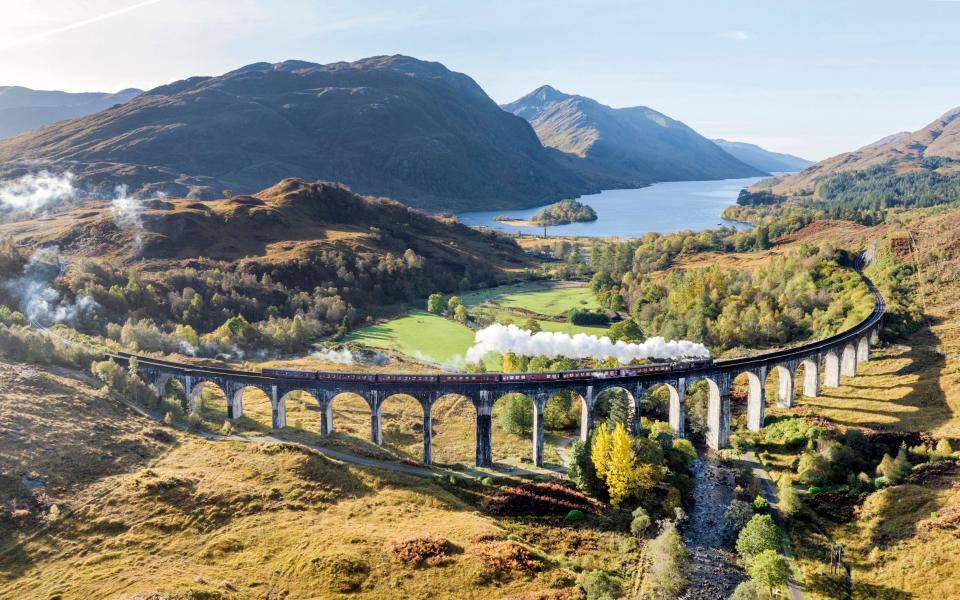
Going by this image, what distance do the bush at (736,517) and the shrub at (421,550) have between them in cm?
2562

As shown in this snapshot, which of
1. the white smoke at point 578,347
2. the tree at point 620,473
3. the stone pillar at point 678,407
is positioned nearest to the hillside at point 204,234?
the white smoke at point 578,347

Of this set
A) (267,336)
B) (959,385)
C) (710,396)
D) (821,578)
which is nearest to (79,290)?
(267,336)

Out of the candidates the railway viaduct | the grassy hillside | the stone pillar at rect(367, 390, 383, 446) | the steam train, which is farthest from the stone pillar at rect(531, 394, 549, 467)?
the stone pillar at rect(367, 390, 383, 446)

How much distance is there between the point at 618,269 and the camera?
17225cm

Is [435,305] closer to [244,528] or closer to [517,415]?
[517,415]

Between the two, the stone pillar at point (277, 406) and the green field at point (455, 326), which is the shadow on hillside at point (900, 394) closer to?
the green field at point (455, 326)

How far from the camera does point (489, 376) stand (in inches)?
2557

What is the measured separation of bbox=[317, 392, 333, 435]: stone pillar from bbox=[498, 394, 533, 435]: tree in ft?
71.4

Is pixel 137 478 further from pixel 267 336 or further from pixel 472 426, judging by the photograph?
pixel 267 336

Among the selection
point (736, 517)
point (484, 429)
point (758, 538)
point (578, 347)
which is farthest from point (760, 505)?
point (578, 347)

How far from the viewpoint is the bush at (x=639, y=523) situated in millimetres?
52438

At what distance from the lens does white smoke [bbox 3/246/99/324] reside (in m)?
103

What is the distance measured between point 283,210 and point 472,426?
458ft

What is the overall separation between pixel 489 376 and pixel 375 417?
1387 cm
